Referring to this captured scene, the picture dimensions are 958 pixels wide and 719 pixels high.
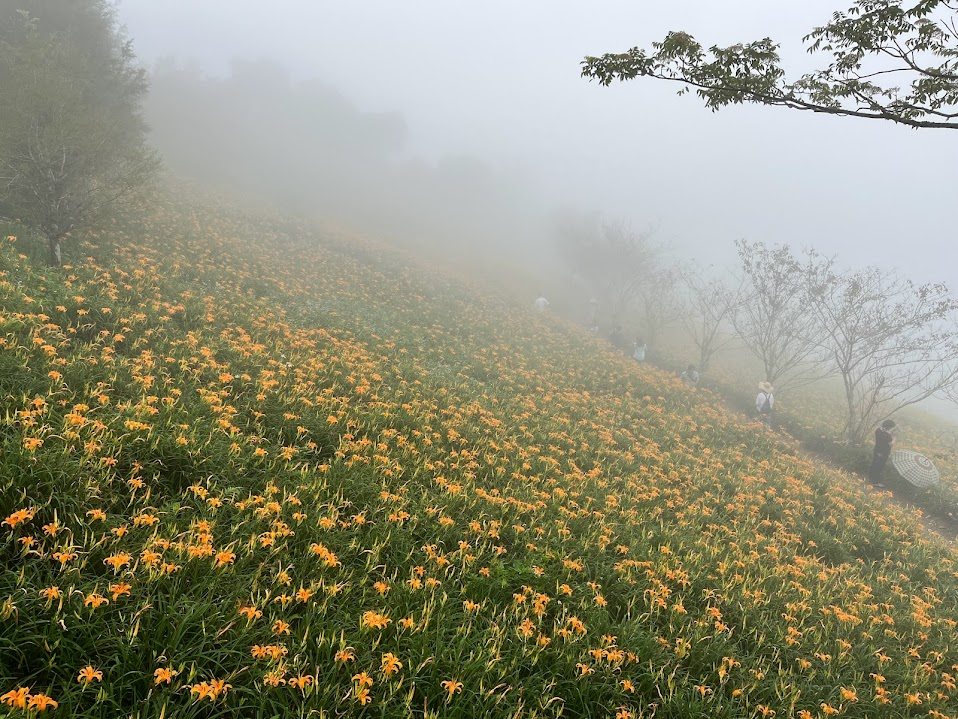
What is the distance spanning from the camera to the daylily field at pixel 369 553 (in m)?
2.96

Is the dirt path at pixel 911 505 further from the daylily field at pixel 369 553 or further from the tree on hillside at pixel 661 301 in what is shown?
the tree on hillside at pixel 661 301

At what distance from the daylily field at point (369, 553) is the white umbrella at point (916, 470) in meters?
6.02

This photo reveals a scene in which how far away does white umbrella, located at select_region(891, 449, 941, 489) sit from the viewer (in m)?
15.3

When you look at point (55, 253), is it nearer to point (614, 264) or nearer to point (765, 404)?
point (765, 404)

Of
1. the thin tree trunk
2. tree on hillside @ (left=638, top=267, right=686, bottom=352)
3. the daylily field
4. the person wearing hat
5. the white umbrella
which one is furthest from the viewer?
tree on hillside @ (left=638, top=267, right=686, bottom=352)

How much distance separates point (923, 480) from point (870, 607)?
1285 centimetres

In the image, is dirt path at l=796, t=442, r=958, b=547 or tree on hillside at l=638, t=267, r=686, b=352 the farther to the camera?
tree on hillside at l=638, t=267, r=686, b=352

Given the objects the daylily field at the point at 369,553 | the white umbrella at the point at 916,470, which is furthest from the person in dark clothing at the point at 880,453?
the daylily field at the point at 369,553

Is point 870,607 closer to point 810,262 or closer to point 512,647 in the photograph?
point 512,647

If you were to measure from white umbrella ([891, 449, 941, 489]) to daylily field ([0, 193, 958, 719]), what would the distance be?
6.02m

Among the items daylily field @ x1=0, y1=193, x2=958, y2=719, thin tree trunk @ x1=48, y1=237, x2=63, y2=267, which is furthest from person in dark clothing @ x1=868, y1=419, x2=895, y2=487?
thin tree trunk @ x1=48, y1=237, x2=63, y2=267

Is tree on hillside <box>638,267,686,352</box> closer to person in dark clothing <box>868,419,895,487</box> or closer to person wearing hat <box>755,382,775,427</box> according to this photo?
person wearing hat <box>755,382,775,427</box>

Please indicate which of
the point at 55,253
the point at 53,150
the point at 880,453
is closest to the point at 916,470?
the point at 880,453

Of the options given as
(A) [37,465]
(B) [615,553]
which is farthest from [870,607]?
(A) [37,465]
